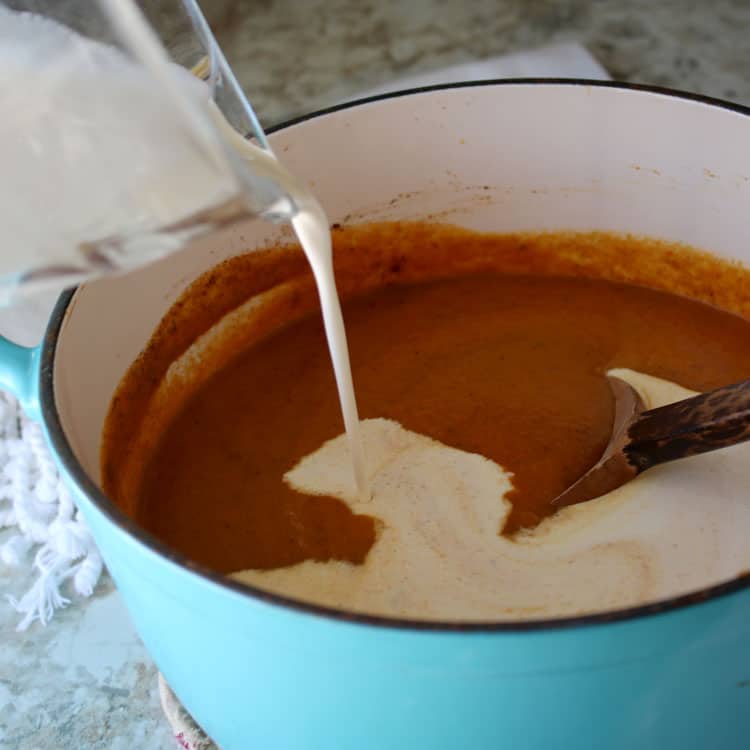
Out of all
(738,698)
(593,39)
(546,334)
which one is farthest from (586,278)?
(738,698)

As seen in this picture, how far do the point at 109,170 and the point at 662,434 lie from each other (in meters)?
0.63

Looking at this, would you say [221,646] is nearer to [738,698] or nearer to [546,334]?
[738,698]

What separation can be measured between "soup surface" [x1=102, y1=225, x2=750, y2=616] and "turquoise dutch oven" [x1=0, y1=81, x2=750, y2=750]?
8 cm

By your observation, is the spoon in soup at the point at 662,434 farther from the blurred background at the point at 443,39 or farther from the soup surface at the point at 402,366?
the blurred background at the point at 443,39

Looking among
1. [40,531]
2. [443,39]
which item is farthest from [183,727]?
→ [443,39]

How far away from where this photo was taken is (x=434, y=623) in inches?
26.0

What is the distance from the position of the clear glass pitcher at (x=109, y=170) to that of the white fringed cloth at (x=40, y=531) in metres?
0.54

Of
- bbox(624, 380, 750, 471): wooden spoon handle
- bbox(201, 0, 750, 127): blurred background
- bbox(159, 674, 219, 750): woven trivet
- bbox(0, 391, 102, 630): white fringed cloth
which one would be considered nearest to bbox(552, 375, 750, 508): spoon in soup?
bbox(624, 380, 750, 471): wooden spoon handle

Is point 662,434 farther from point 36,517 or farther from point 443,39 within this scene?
point 443,39

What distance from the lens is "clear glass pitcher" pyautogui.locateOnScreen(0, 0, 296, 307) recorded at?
74 cm

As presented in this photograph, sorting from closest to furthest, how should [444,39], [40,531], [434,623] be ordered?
[434,623] → [40,531] → [444,39]

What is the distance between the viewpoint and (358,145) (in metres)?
1.39

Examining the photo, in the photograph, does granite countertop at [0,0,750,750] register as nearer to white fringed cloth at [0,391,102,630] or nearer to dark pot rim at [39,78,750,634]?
white fringed cloth at [0,391,102,630]

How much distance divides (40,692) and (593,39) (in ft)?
A: 5.19
